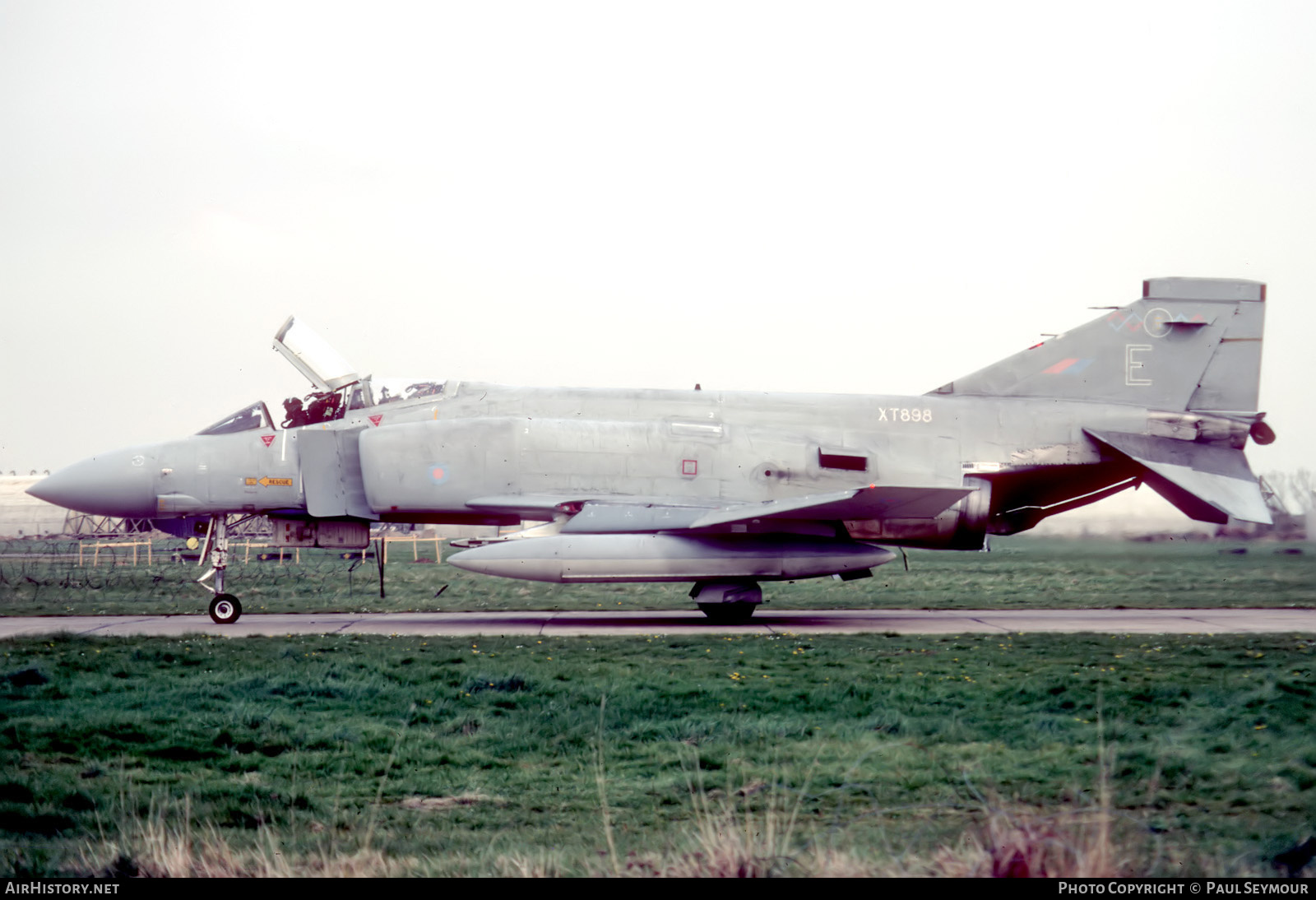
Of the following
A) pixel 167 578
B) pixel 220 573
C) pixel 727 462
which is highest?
pixel 727 462

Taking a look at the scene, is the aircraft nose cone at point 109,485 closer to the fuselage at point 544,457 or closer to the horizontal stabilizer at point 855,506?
the fuselage at point 544,457

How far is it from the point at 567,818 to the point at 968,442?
42.3 ft

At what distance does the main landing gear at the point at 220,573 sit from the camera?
1570cm

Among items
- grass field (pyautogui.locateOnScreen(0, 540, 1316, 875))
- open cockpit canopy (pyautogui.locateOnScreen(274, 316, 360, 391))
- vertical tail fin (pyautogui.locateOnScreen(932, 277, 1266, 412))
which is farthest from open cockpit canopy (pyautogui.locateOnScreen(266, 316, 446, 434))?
vertical tail fin (pyautogui.locateOnScreen(932, 277, 1266, 412))

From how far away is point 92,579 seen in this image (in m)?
26.8

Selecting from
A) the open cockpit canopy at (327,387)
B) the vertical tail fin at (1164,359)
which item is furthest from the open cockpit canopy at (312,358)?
the vertical tail fin at (1164,359)

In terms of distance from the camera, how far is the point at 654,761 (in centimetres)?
673

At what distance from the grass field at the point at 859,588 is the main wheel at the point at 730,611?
2.63 m

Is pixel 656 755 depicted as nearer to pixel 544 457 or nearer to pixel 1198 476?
pixel 544 457

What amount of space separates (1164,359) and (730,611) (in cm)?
821

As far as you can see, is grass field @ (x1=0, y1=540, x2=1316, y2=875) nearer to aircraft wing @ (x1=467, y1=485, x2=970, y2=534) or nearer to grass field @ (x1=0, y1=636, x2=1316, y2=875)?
grass field @ (x1=0, y1=636, x2=1316, y2=875)

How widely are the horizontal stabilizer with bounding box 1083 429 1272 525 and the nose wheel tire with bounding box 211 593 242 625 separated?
1303 cm

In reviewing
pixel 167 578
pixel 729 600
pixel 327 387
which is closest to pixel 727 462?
pixel 729 600

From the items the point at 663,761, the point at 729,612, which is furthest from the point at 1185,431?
the point at 663,761
